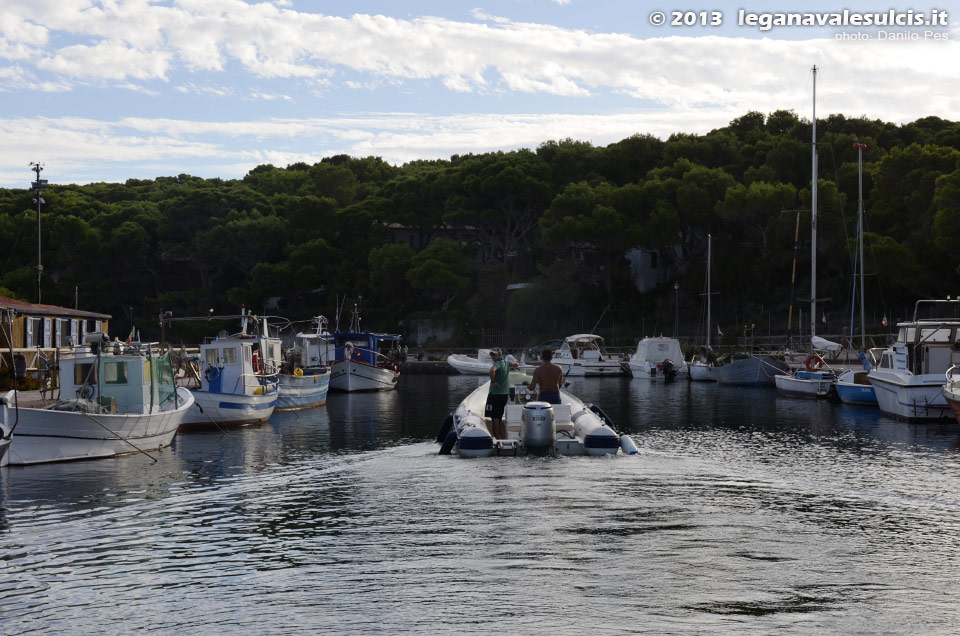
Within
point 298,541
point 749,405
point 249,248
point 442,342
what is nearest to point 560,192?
point 442,342

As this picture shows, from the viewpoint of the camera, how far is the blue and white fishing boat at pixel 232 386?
30.5 m

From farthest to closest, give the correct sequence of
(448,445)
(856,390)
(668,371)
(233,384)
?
(668,371) < (856,390) < (233,384) < (448,445)

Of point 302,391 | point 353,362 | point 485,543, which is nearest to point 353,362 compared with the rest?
point 353,362

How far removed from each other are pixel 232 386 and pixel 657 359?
119 ft

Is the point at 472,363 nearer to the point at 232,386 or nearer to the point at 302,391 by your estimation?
the point at 302,391

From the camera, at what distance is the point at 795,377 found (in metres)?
43.7

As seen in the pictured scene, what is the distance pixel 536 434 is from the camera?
64.5ft

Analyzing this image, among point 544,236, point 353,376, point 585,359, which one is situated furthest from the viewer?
point 544,236

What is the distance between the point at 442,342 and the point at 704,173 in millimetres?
25897

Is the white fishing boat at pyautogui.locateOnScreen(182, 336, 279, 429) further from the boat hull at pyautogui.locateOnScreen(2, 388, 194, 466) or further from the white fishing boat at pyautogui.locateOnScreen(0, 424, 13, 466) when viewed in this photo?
the white fishing boat at pyautogui.locateOnScreen(0, 424, 13, 466)

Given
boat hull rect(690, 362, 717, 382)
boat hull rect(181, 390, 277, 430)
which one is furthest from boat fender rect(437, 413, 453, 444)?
boat hull rect(690, 362, 717, 382)

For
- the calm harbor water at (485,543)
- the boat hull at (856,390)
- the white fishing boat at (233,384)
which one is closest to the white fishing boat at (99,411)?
the calm harbor water at (485,543)

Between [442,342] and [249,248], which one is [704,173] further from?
[249,248]

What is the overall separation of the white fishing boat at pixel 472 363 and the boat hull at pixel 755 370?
20.0 metres
